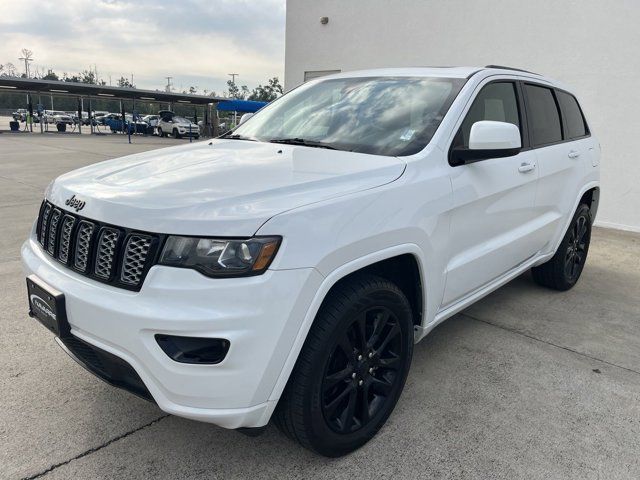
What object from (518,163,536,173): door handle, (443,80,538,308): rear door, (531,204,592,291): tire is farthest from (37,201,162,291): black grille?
(531,204,592,291): tire

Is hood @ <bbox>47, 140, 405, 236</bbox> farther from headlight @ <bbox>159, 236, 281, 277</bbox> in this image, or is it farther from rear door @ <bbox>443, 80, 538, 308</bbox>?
rear door @ <bbox>443, 80, 538, 308</bbox>

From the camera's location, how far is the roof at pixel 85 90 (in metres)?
31.5

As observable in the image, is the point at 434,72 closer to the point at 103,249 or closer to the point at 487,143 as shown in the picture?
the point at 487,143

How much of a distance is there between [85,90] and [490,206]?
37477 millimetres

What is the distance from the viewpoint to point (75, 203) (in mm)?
2262

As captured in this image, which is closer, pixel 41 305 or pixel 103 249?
pixel 103 249

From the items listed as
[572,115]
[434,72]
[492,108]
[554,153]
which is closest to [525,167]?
[492,108]

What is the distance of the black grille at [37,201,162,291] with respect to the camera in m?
1.95

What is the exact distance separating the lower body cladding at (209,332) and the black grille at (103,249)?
0.06 meters

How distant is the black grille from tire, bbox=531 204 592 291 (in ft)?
12.3

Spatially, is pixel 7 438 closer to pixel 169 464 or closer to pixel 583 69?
pixel 169 464

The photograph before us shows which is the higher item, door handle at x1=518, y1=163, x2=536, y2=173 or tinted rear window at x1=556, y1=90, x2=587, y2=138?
tinted rear window at x1=556, y1=90, x2=587, y2=138

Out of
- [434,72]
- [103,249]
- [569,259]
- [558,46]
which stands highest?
[558,46]

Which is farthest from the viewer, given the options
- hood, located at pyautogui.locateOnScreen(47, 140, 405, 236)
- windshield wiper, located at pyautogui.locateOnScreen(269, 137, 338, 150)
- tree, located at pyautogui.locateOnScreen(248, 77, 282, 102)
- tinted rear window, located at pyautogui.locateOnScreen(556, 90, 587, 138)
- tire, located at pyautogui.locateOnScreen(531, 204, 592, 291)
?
tree, located at pyautogui.locateOnScreen(248, 77, 282, 102)
